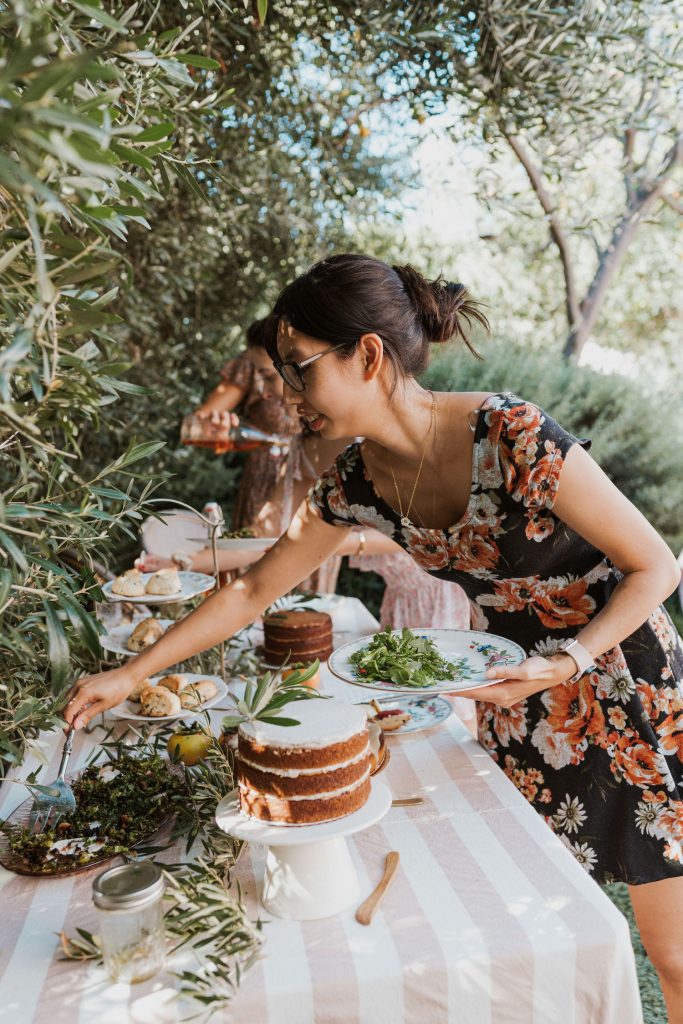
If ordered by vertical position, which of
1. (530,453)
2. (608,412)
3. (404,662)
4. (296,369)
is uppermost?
(296,369)

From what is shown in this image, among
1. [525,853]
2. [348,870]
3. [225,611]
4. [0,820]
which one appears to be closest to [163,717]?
[225,611]

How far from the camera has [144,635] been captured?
226 cm

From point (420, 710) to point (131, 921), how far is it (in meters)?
1.10

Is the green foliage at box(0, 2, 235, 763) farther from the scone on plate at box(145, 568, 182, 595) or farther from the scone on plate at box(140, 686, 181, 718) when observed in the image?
the scone on plate at box(145, 568, 182, 595)

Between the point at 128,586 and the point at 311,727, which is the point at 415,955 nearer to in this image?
the point at 311,727

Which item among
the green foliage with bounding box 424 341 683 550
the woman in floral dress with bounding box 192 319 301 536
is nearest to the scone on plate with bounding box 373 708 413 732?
the woman in floral dress with bounding box 192 319 301 536

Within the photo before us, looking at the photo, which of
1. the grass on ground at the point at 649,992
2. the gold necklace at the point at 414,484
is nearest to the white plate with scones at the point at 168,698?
the gold necklace at the point at 414,484

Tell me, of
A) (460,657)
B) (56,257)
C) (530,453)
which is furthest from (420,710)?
(56,257)

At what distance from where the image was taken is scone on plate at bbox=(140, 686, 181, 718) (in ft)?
6.50

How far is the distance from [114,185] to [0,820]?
1.22 meters

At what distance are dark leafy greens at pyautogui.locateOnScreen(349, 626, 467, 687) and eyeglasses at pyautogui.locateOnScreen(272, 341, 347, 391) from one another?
0.61 meters

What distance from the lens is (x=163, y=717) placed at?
6.44 ft

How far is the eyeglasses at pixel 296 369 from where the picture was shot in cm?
174

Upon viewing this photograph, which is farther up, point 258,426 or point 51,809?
point 51,809
